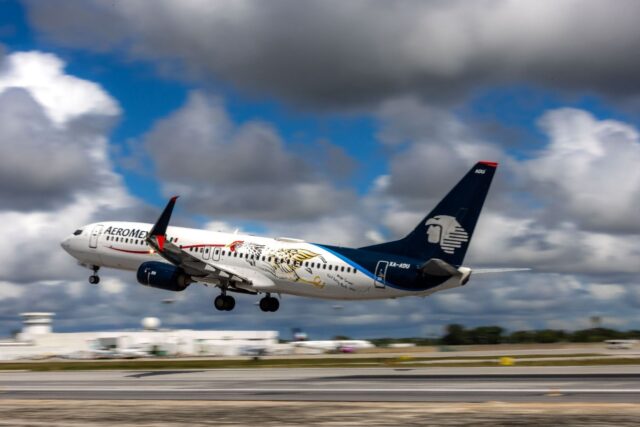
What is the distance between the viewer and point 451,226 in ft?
193

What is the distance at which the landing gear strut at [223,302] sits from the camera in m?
66.9

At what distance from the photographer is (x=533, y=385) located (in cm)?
3400

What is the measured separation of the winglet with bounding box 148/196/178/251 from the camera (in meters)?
59.6

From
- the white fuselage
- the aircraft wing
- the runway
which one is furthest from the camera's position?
the aircraft wing

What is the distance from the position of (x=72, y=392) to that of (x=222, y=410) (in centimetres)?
1352

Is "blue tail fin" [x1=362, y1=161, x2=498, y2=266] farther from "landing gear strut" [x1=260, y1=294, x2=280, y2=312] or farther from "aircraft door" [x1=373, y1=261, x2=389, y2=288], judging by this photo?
"landing gear strut" [x1=260, y1=294, x2=280, y2=312]

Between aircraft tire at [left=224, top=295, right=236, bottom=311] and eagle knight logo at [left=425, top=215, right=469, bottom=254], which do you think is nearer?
eagle knight logo at [left=425, top=215, right=469, bottom=254]

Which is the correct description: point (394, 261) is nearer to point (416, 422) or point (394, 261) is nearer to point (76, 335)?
point (416, 422)

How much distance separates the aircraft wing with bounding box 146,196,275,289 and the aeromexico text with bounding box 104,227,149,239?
313 centimetres

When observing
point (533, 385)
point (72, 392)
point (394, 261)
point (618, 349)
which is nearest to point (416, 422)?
point (533, 385)

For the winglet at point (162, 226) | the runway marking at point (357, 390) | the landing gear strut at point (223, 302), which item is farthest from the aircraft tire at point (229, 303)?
the runway marking at point (357, 390)

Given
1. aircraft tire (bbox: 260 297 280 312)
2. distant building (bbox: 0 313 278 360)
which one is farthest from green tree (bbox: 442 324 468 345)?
aircraft tire (bbox: 260 297 280 312)

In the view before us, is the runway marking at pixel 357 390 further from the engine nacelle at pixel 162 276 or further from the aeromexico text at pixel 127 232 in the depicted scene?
the aeromexico text at pixel 127 232

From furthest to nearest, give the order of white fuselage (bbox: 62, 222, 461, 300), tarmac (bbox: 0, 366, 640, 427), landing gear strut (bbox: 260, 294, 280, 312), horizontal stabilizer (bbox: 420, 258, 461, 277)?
landing gear strut (bbox: 260, 294, 280, 312) < white fuselage (bbox: 62, 222, 461, 300) < horizontal stabilizer (bbox: 420, 258, 461, 277) < tarmac (bbox: 0, 366, 640, 427)
